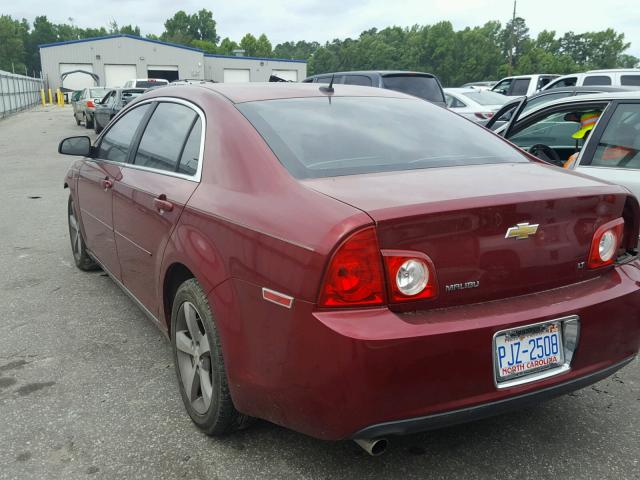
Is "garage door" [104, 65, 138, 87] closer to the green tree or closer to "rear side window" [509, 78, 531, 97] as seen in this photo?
"rear side window" [509, 78, 531, 97]

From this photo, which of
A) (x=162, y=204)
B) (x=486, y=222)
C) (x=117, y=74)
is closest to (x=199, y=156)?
(x=162, y=204)

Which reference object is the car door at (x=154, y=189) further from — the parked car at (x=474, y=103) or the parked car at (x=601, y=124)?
the parked car at (x=474, y=103)

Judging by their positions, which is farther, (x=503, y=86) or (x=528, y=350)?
(x=503, y=86)

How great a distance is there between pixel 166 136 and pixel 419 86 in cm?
948

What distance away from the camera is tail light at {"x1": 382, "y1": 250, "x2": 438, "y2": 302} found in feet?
6.86

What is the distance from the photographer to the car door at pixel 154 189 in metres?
3.01

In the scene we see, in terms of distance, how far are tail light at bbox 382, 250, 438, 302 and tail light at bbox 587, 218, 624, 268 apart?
82 cm

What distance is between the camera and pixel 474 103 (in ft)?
46.0

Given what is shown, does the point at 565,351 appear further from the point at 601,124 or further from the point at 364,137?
the point at 601,124

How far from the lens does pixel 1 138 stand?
1981 centimetres

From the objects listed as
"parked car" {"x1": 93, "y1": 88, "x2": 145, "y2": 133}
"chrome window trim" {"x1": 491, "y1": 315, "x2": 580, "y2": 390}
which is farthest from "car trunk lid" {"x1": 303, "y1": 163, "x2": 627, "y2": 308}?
"parked car" {"x1": 93, "y1": 88, "x2": 145, "y2": 133}

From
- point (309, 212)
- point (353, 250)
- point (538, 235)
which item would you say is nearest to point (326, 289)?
point (353, 250)

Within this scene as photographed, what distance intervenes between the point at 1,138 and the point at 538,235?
21.1 metres

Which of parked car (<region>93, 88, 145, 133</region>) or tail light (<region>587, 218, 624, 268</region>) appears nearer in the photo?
tail light (<region>587, 218, 624, 268</region>)
